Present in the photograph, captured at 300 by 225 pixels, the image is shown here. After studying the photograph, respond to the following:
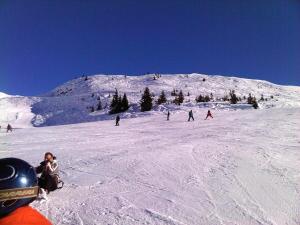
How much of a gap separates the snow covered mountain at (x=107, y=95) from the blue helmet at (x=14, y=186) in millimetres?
50068

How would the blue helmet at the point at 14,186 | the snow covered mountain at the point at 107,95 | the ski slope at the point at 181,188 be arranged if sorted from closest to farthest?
the blue helmet at the point at 14,186
the ski slope at the point at 181,188
the snow covered mountain at the point at 107,95

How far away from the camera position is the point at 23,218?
7.62ft

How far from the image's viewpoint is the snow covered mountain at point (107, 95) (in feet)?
272

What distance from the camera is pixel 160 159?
12.3m

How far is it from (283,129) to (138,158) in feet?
37.3

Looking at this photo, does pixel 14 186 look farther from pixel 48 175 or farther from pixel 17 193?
pixel 48 175

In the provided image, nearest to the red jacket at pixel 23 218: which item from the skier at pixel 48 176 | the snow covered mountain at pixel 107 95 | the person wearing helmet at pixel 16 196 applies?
the person wearing helmet at pixel 16 196

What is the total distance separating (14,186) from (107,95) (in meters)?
112

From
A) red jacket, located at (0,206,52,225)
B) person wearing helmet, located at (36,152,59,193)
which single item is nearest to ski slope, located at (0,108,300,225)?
person wearing helmet, located at (36,152,59,193)

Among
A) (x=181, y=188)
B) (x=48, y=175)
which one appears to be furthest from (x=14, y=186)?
(x=181, y=188)

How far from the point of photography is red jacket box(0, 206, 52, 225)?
2.29m

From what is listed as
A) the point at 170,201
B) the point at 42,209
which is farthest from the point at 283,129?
the point at 42,209

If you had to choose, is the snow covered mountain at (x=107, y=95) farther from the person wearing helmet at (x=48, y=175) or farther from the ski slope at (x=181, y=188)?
the person wearing helmet at (x=48, y=175)

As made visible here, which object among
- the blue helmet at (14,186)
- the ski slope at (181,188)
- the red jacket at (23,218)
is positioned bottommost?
the ski slope at (181,188)
